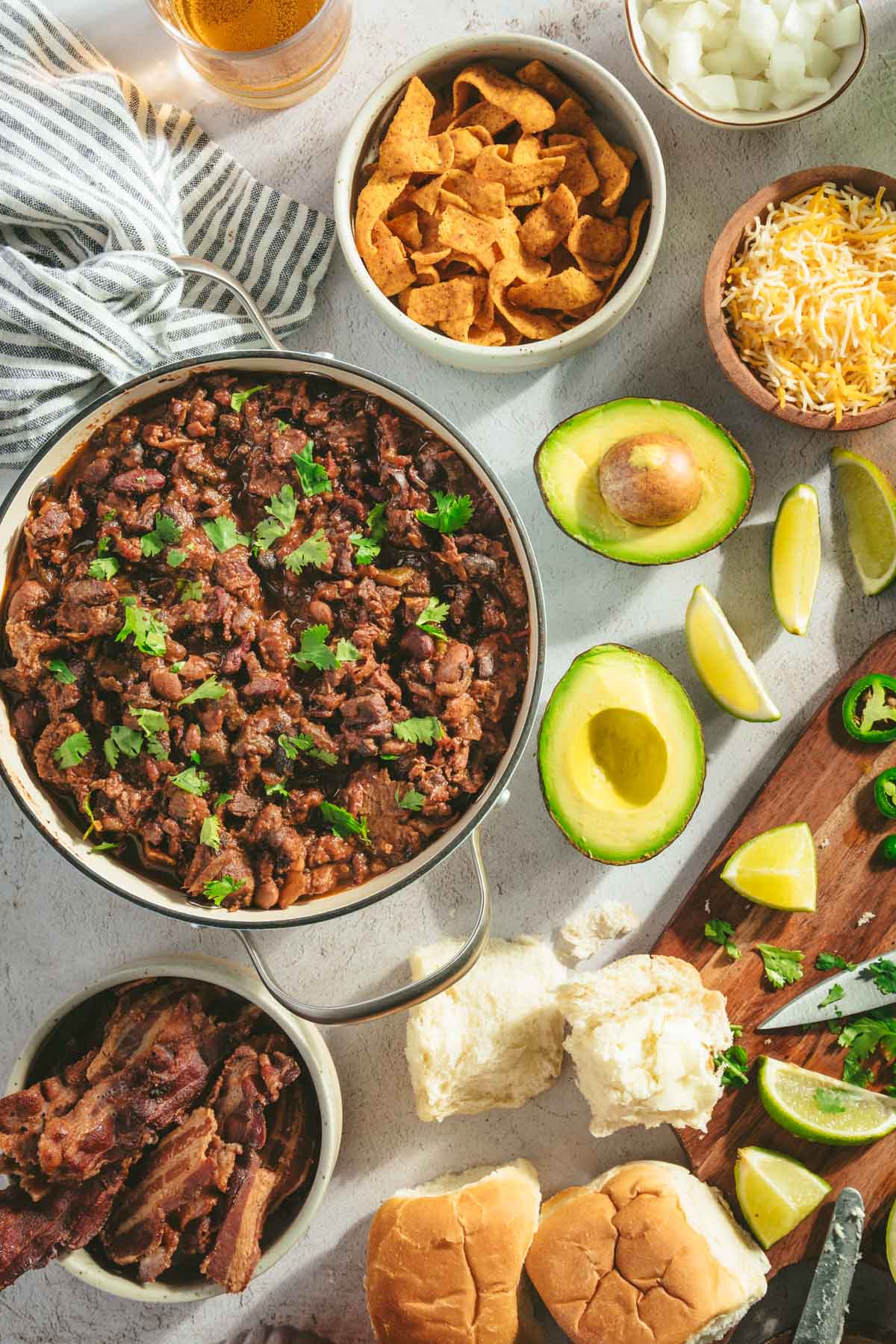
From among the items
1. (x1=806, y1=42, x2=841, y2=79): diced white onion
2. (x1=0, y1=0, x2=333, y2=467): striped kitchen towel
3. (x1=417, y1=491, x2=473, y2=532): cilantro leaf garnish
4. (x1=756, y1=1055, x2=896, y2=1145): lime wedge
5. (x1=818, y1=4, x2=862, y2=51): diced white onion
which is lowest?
(x1=756, y1=1055, x2=896, y2=1145): lime wedge

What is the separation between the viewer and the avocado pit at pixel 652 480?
9.20 feet

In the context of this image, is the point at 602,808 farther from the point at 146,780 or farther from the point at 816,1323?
the point at 816,1323

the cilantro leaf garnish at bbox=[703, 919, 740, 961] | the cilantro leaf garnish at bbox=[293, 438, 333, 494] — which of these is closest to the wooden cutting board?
the cilantro leaf garnish at bbox=[703, 919, 740, 961]

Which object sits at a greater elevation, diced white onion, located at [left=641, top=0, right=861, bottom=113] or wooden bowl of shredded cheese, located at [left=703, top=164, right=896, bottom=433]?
diced white onion, located at [left=641, top=0, right=861, bottom=113]

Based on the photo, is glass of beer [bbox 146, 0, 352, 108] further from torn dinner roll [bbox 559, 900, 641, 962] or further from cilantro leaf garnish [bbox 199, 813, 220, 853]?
torn dinner roll [bbox 559, 900, 641, 962]

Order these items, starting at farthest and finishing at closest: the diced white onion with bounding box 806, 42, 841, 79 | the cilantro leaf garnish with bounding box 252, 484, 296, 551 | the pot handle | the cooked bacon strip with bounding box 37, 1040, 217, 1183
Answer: the diced white onion with bounding box 806, 42, 841, 79
the cooked bacon strip with bounding box 37, 1040, 217, 1183
the cilantro leaf garnish with bounding box 252, 484, 296, 551
the pot handle

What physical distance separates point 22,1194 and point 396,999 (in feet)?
4.59

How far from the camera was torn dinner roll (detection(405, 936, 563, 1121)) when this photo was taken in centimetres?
319

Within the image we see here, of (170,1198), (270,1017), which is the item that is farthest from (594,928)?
(170,1198)

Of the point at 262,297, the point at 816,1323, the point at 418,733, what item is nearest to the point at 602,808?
the point at 418,733

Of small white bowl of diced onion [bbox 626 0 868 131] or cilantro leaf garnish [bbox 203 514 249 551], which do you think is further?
small white bowl of diced onion [bbox 626 0 868 131]

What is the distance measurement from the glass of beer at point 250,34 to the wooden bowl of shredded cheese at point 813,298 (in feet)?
4.53

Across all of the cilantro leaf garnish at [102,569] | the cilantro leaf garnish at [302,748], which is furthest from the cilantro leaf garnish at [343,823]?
the cilantro leaf garnish at [102,569]

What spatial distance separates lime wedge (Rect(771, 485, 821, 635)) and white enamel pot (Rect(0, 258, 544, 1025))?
3.15 feet
